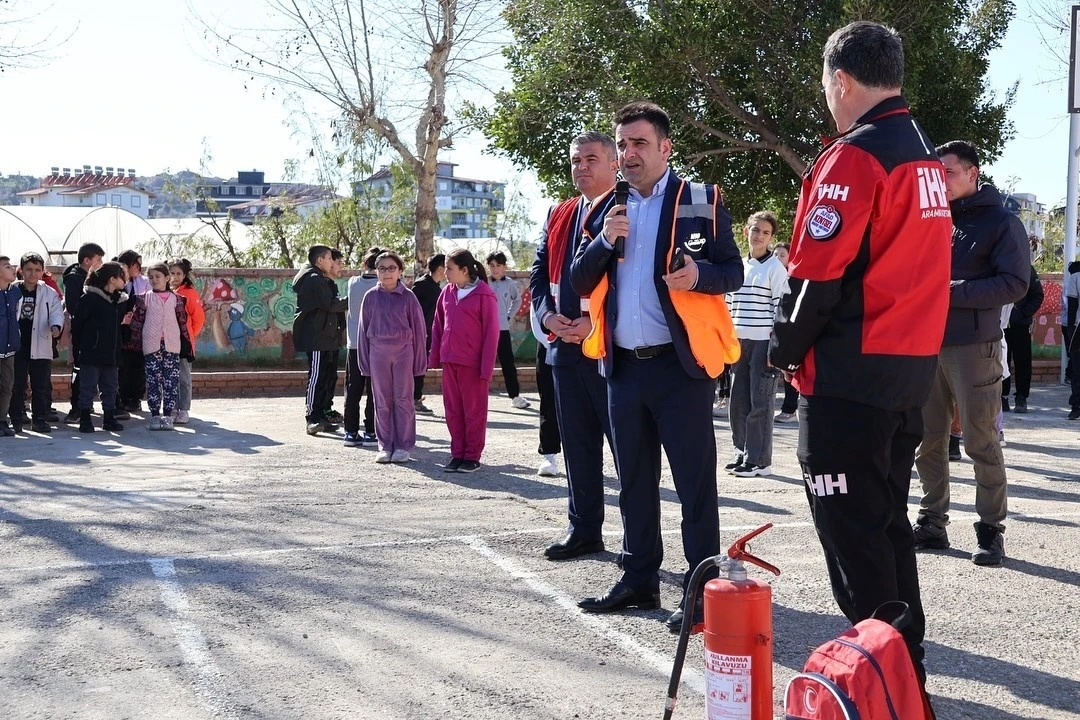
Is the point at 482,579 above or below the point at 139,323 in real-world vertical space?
below

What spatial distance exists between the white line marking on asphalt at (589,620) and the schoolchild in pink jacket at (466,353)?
2841 millimetres

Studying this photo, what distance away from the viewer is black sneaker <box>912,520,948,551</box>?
6430mm

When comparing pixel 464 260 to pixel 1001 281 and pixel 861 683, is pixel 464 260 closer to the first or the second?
pixel 1001 281

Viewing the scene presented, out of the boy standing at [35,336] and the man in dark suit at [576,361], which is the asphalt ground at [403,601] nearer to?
the man in dark suit at [576,361]

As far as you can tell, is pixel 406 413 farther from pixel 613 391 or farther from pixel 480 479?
pixel 613 391

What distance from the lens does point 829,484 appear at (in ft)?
12.2

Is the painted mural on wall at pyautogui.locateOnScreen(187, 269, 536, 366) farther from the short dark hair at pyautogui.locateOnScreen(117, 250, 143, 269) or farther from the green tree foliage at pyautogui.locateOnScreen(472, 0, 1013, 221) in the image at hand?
the short dark hair at pyautogui.locateOnScreen(117, 250, 143, 269)

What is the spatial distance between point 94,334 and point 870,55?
33.2 feet

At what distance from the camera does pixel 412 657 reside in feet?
15.2

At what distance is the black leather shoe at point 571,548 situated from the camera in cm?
630

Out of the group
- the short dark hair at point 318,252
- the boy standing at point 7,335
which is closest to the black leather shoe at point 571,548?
the short dark hair at point 318,252

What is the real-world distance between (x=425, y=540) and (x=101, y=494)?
3.05 meters

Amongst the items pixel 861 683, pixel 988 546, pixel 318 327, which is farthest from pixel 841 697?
pixel 318 327

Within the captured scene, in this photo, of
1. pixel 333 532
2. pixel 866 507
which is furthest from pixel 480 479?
pixel 866 507
